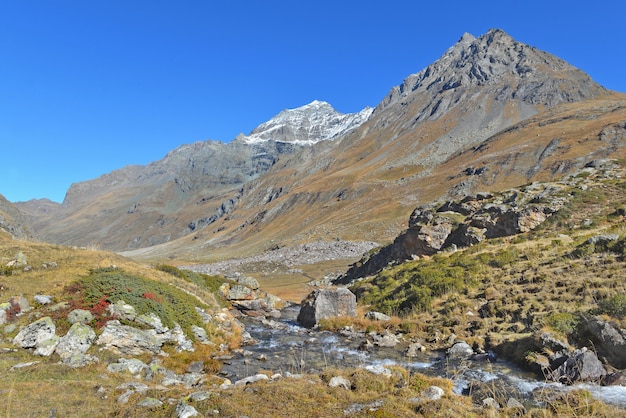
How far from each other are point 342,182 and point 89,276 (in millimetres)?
151057

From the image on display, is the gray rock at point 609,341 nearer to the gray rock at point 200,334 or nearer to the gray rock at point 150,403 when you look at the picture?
the gray rock at point 150,403

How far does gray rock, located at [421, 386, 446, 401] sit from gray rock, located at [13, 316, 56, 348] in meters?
15.3

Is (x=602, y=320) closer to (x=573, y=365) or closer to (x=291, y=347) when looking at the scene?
(x=573, y=365)

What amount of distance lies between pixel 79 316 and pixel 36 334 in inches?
79.7

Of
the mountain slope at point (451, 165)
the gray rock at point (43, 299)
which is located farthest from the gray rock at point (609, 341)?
the mountain slope at point (451, 165)

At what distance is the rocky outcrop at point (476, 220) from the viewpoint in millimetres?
40656

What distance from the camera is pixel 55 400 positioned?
10.8 metres

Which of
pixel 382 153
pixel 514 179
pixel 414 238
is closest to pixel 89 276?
pixel 414 238

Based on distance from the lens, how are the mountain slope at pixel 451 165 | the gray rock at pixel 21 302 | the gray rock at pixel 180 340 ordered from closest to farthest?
1. the gray rock at pixel 21 302
2. the gray rock at pixel 180 340
3. the mountain slope at pixel 451 165

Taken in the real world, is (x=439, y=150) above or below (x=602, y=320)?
above

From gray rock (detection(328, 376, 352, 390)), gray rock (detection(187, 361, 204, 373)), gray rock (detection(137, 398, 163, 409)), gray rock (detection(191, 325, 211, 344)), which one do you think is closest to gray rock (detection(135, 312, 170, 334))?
gray rock (detection(191, 325, 211, 344))

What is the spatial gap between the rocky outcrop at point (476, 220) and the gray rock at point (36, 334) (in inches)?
1457

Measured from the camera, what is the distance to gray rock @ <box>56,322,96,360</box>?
51.4 feet

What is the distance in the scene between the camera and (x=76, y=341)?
635 inches
